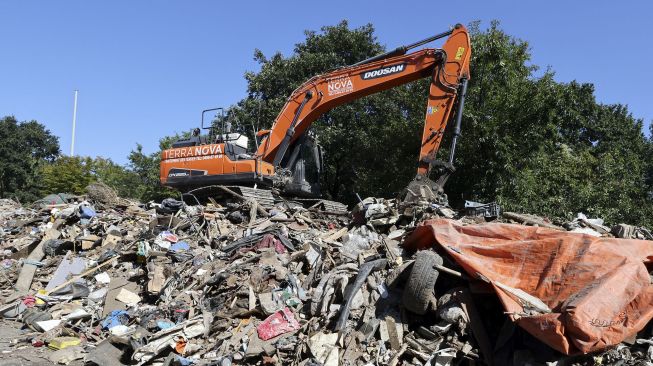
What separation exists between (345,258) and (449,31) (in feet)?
18.3

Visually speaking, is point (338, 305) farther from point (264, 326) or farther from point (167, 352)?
point (167, 352)

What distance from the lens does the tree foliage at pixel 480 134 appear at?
49.0 feet

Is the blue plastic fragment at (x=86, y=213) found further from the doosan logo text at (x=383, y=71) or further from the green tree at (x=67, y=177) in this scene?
the green tree at (x=67, y=177)

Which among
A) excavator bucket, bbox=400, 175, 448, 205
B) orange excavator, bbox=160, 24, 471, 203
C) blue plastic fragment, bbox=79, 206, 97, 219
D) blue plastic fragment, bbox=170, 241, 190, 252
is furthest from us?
blue plastic fragment, bbox=79, 206, 97, 219

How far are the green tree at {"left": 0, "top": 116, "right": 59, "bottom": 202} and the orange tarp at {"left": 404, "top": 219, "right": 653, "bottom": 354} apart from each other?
1615 inches

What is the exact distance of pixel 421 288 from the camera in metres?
5.77

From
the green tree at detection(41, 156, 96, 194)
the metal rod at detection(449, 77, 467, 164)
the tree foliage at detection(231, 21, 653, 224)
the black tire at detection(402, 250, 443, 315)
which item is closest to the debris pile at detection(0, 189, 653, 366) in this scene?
the black tire at detection(402, 250, 443, 315)

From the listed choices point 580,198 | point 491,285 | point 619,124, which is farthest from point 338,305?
point 619,124

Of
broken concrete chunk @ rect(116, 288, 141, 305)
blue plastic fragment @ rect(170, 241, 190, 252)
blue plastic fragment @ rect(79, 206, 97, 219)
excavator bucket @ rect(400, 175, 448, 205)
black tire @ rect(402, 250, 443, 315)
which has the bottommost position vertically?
broken concrete chunk @ rect(116, 288, 141, 305)

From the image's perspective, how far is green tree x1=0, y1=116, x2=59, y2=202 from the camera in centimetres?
4147

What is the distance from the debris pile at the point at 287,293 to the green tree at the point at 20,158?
3485cm

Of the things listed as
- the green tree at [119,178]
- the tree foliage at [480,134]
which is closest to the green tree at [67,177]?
the green tree at [119,178]

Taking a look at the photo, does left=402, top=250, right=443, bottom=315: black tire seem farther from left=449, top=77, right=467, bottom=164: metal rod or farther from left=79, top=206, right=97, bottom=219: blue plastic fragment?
left=79, top=206, right=97, bottom=219: blue plastic fragment

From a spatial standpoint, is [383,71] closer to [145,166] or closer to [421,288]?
[421,288]
